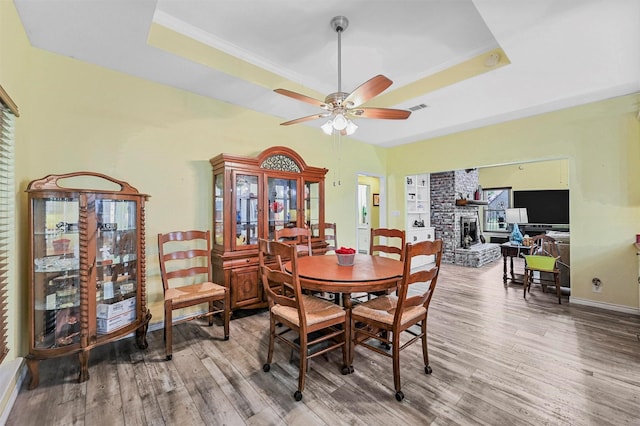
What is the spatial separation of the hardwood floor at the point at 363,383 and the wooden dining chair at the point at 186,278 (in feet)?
0.89

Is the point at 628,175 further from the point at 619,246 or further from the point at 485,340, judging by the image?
the point at 485,340

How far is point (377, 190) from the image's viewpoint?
685 centimetres

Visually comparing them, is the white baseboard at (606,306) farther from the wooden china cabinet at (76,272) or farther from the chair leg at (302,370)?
the wooden china cabinet at (76,272)

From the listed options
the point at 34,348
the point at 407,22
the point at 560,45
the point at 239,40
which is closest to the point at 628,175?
the point at 560,45

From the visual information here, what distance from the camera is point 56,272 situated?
2.13 meters

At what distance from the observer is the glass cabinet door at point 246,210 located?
3.27 metres

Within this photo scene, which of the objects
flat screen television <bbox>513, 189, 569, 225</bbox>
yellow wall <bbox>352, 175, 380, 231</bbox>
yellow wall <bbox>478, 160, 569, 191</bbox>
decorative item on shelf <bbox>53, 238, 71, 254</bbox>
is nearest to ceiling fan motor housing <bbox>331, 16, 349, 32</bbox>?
decorative item on shelf <bbox>53, 238, 71, 254</bbox>

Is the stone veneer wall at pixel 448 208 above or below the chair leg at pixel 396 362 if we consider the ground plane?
above

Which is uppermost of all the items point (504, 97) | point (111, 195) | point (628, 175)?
point (504, 97)

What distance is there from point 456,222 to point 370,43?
5.22 meters

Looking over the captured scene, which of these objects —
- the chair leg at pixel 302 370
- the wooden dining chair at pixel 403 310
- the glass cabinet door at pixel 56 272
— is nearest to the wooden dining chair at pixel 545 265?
the wooden dining chair at pixel 403 310

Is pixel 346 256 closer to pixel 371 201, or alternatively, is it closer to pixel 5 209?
pixel 5 209

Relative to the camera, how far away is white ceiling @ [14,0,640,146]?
6.95 feet

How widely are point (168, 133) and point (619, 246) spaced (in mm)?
5708
